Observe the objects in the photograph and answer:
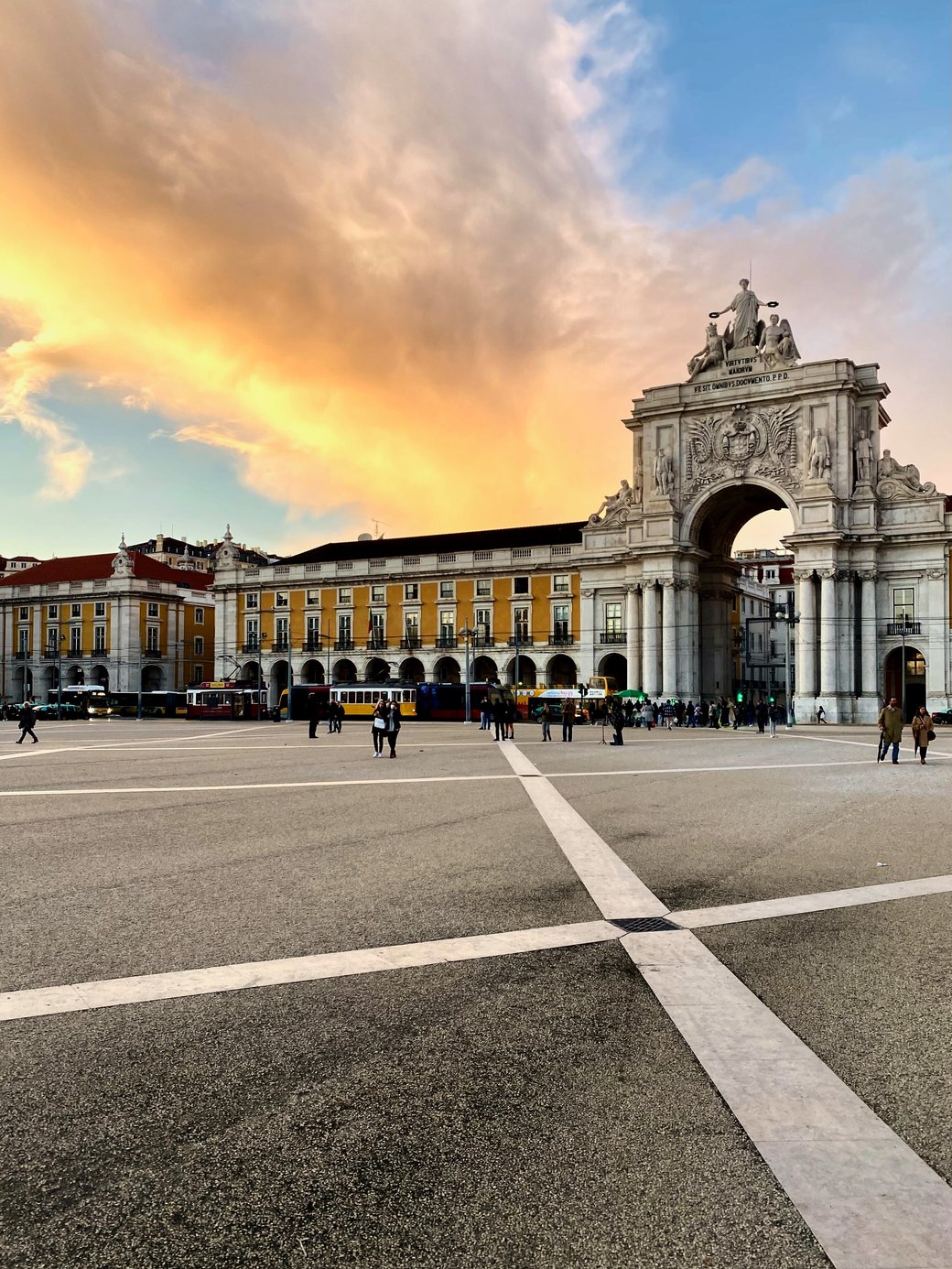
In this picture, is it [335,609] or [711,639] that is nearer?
[711,639]

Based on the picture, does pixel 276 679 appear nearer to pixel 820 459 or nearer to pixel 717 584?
pixel 717 584

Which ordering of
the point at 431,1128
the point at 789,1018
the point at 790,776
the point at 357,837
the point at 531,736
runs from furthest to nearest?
the point at 531,736, the point at 790,776, the point at 357,837, the point at 789,1018, the point at 431,1128

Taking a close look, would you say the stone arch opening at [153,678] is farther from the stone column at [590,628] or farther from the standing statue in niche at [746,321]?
the standing statue in niche at [746,321]

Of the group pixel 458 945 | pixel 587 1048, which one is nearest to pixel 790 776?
pixel 458 945

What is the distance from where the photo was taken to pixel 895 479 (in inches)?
2071

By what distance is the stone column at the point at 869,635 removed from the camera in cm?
5181

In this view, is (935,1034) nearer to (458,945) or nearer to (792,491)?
(458,945)

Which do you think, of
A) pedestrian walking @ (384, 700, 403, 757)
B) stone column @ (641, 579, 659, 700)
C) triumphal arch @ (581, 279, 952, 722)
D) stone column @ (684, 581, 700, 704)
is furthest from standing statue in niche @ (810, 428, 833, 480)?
pedestrian walking @ (384, 700, 403, 757)

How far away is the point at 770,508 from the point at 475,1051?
59.8 meters

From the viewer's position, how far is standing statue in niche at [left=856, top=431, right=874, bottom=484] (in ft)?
173

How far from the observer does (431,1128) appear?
3805 mm

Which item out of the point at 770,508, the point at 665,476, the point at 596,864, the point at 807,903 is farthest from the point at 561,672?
the point at 807,903

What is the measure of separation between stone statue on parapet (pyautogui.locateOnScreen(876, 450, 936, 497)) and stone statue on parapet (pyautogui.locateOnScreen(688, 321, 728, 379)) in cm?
1154

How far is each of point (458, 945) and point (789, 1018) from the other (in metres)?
2.26
